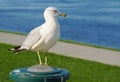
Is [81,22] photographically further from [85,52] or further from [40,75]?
[40,75]

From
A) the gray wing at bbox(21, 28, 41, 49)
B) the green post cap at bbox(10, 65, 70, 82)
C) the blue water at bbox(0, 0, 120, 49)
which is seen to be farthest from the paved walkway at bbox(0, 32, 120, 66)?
the green post cap at bbox(10, 65, 70, 82)

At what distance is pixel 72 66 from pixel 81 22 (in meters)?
13.7

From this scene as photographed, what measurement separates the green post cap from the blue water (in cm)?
1165

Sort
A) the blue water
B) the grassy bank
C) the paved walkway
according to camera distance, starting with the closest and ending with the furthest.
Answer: the grassy bank < the paved walkway < the blue water

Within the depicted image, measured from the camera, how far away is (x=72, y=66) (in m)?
10.3

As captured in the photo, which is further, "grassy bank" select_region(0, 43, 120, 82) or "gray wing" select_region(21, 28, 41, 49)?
"grassy bank" select_region(0, 43, 120, 82)

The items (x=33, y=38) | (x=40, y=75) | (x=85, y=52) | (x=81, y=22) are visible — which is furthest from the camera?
(x=81, y=22)

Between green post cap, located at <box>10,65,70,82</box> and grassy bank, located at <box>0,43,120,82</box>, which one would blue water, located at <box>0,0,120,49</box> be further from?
green post cap, located at <box>10,65,70,82</box>

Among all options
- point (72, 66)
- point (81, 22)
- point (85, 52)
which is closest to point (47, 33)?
point (72, 66)

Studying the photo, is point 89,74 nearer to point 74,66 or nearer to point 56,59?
point 74,66

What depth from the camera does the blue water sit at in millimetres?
18766

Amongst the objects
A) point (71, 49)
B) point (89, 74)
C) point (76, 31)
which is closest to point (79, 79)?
point (89, 74)

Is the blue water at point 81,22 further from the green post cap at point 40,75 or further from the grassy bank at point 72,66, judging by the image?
the green post cap at point 40,75

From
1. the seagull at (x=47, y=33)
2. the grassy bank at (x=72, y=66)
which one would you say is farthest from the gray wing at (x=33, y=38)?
the grassy bank at (x=72, y=66)
